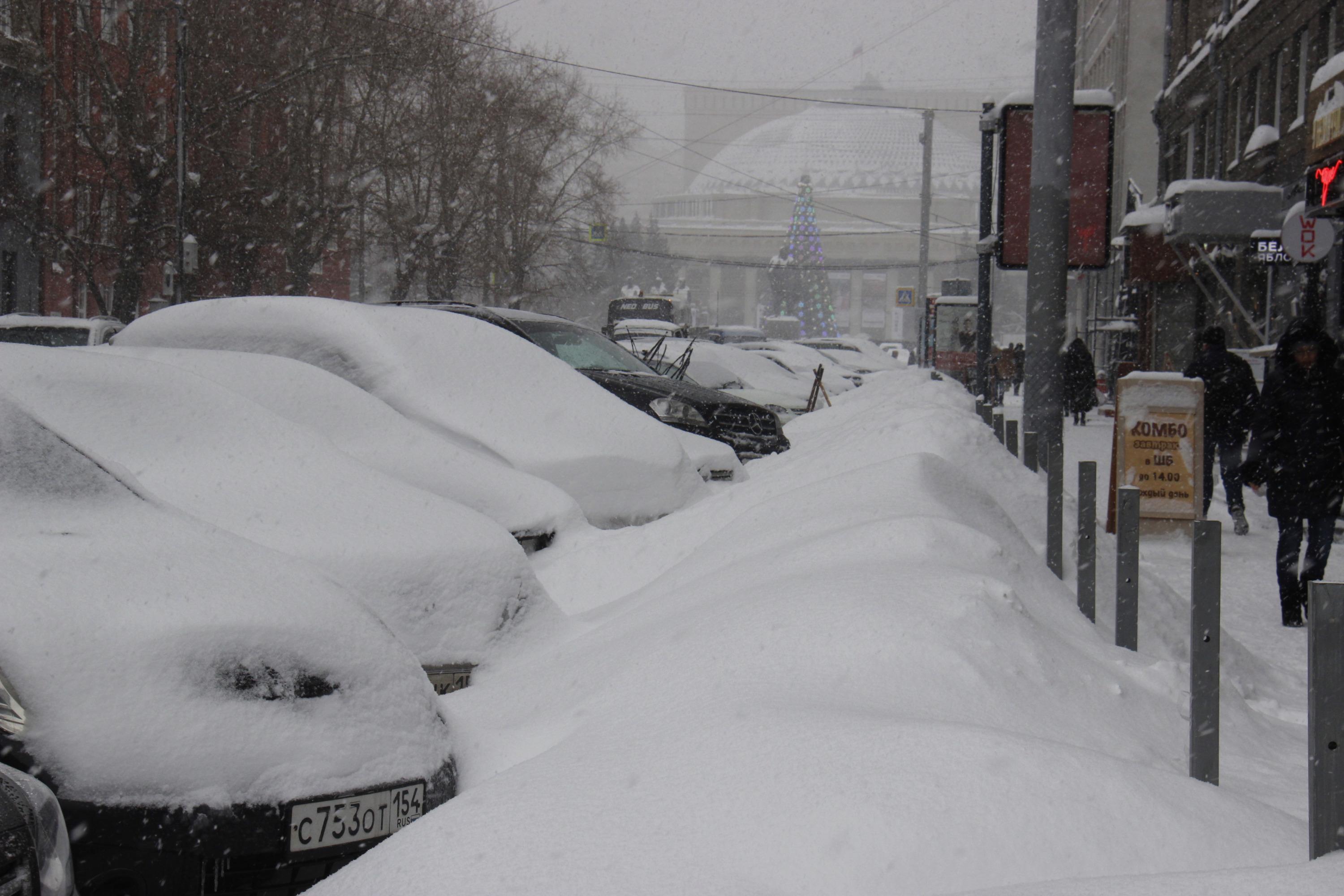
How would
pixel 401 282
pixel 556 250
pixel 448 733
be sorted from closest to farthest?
pixel 448 733
pixel 401 282
pixel 556 250

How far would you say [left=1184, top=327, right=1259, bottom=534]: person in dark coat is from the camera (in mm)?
10383

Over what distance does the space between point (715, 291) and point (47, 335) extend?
120886mm

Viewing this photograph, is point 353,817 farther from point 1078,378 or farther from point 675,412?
point 1078,378

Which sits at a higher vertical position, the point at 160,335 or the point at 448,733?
the point at 160,335

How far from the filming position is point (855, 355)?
40344 millimetres

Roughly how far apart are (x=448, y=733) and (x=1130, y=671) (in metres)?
2.20

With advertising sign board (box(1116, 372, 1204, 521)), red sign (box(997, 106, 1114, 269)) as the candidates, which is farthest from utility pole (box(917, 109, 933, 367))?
advertising sign board (box(1116, 372, 1204, 521))

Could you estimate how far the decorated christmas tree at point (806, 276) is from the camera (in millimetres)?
116562

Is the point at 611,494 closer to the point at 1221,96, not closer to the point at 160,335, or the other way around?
the point at 160,335

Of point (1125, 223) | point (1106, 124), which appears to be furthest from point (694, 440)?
point (1125, 223)

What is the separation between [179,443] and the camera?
5238 mm

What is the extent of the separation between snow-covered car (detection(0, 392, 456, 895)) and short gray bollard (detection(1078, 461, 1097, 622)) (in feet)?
10.9

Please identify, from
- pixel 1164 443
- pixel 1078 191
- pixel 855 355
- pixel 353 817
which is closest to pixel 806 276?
pixel 855 355

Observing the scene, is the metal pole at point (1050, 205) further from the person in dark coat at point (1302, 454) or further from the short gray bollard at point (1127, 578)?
the short gray bollard at point (1127, 578)
